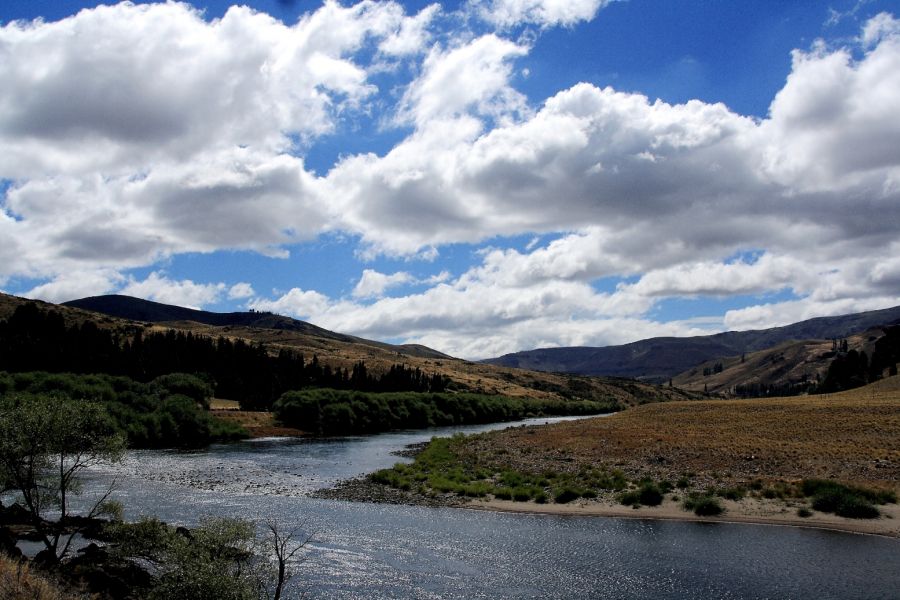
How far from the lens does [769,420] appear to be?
88.1m

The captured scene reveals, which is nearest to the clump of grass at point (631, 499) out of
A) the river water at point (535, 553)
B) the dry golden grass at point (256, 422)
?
the river water at point (535, 553)

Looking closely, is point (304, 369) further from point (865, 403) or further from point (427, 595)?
point (427, 595)

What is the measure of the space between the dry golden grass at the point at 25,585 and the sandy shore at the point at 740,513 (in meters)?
30.5

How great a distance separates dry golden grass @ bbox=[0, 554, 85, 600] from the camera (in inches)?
899

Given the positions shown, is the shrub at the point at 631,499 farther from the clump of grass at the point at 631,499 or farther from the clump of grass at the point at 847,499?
the clump of grass at the point at 847,499

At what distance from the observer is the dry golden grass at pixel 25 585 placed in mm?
22825

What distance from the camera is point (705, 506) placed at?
4562cm

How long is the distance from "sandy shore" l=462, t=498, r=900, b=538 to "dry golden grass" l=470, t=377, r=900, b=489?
653 cm

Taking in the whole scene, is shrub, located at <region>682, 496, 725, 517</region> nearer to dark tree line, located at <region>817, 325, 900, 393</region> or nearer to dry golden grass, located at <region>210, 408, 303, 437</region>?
dry golden grass, located at <region>210, 408, 303, 437</region>

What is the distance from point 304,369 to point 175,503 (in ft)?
452

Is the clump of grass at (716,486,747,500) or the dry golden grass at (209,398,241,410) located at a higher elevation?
the dry golden grass at (209,398,241,410)

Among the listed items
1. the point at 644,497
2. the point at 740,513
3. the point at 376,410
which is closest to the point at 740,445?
the point at 644,497

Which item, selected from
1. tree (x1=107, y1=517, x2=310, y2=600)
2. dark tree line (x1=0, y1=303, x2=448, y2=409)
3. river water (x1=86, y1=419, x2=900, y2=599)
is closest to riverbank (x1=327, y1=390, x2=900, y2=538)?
river water (x1=86, y1=419, x2=900, y2=599)

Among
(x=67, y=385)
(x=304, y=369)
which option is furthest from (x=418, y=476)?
(x=304, y=369)
